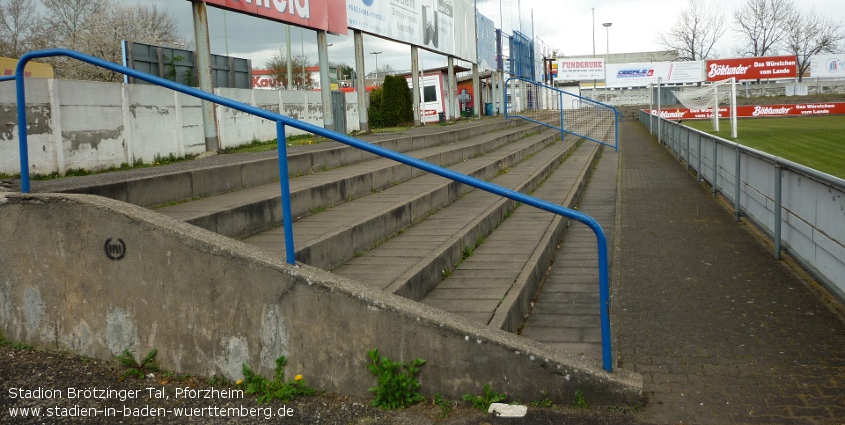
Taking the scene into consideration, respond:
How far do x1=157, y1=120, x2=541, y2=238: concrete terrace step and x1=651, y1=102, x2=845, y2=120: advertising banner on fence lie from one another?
41372 mm

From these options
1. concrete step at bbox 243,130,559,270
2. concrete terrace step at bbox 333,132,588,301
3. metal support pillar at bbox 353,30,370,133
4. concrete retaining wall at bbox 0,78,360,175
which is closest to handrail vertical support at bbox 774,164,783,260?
concrete terrace step at bbox 333,132,588,301

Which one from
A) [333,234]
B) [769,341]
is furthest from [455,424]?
[769,341]

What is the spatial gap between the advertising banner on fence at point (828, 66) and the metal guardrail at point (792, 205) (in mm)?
66927

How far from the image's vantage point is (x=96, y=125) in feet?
30.8

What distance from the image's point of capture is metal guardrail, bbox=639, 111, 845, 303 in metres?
6.07

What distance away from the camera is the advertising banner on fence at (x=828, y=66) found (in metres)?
70.8

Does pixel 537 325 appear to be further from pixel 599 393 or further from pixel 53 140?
pixel 53 140

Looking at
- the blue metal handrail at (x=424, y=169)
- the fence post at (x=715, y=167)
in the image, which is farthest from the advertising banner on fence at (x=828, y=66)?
the blue metal handrail at (x=424, y=169)

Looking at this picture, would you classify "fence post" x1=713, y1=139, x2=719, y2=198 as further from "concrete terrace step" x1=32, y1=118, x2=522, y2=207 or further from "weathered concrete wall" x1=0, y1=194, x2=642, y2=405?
"weathered concrete wall" x1=0, y1=194, x2=642, y2=405

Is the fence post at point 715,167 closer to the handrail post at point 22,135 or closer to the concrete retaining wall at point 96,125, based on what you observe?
the concrete retaining wall at point 96,125

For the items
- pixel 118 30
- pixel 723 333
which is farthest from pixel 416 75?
pixel 118 30

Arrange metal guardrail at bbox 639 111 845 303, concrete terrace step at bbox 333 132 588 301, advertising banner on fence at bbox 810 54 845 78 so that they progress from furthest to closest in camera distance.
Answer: advertising banner on fence at bbox 810 54 845 78
metal guardrail at bbox 639 111 845 303
concrete terrace step at bbox 333 132 588 301

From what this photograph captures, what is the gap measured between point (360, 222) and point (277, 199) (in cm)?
70

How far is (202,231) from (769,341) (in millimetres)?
3770
